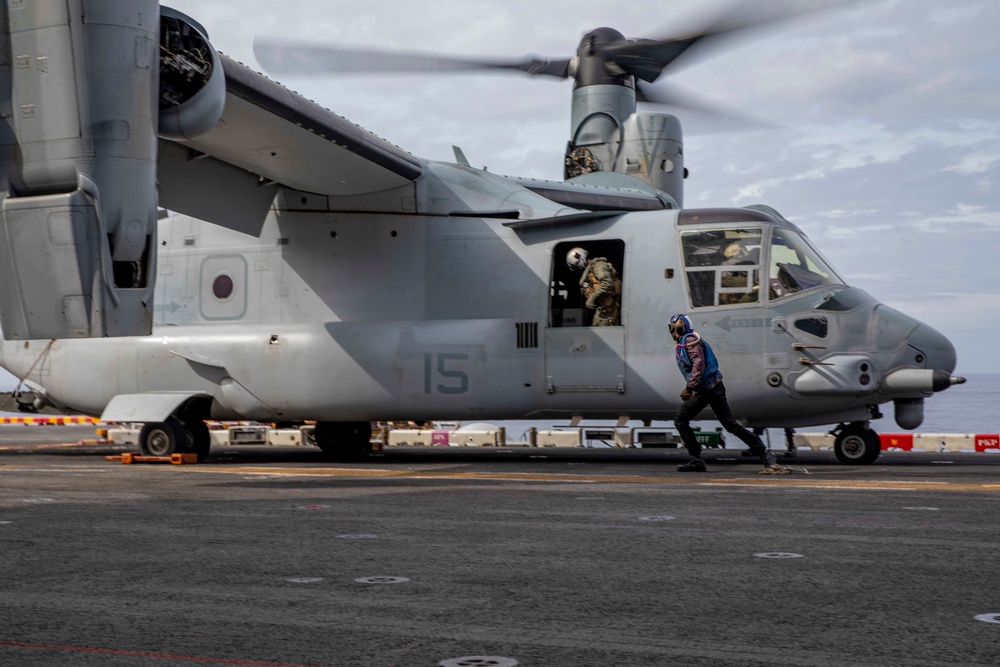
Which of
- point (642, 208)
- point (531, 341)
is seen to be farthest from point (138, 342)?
point (642, 208)

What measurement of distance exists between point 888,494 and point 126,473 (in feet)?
27.8

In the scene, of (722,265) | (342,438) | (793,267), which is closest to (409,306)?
(342,438)

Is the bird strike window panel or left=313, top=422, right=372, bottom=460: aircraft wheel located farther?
left=313, top=422, right=372, bottom=460: aircraft wheel

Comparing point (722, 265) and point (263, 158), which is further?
point (263, 158)

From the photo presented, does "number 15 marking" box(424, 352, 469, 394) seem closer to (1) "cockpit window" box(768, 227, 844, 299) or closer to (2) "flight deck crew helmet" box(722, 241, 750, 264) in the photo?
(2) "flight deck crew helmet" box(722, 241, 750, 264)

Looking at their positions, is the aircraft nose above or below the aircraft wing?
below

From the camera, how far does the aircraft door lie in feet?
45.9

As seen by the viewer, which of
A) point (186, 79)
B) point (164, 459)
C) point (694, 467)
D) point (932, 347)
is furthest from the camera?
point (164, 459)

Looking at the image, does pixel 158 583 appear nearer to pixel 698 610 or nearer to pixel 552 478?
pixel 698 610

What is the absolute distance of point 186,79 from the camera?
10.9 metres

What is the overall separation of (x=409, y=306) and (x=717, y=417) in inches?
195

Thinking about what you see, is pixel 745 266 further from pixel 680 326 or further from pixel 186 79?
pixel 186 79

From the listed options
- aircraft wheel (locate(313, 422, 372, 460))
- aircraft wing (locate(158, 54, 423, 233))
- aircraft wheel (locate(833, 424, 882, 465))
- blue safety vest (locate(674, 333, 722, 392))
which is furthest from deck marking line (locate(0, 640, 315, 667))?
aircraft wheel (locate(313, 422, 372, 460))

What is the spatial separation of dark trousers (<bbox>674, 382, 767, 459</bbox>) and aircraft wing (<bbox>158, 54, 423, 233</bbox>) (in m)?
5.39
